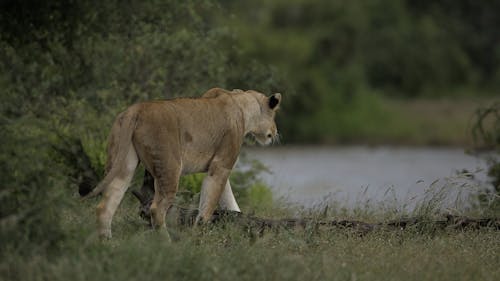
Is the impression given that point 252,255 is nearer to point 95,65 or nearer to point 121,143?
point 121,143

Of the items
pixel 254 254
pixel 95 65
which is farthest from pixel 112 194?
pixel 95 65

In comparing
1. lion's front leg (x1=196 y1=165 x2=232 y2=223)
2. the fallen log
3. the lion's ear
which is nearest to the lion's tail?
the fallen log

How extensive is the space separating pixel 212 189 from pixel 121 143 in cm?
118

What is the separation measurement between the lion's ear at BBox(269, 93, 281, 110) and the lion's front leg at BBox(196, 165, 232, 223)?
1050mm

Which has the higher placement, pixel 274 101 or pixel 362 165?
pixel 274 101

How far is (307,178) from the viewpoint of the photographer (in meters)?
26.7

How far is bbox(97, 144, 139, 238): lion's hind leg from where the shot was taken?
29.3 feet

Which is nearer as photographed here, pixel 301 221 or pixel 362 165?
pixel 301 221

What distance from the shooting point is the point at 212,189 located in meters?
9.80

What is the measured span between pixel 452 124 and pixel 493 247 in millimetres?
25930

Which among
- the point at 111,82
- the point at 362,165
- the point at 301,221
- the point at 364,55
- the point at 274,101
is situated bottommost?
the point at 362,165

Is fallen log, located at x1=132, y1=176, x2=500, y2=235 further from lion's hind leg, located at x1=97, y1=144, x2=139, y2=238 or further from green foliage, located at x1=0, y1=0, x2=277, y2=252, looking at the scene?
green foliage, located at x1=0, y1=0, x2=277, y2=252

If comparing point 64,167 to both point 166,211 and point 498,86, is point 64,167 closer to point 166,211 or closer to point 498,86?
point 166,211

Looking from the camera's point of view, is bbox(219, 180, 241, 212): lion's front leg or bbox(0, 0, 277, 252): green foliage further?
bbox(0, 0, 277, 252): green foliage
